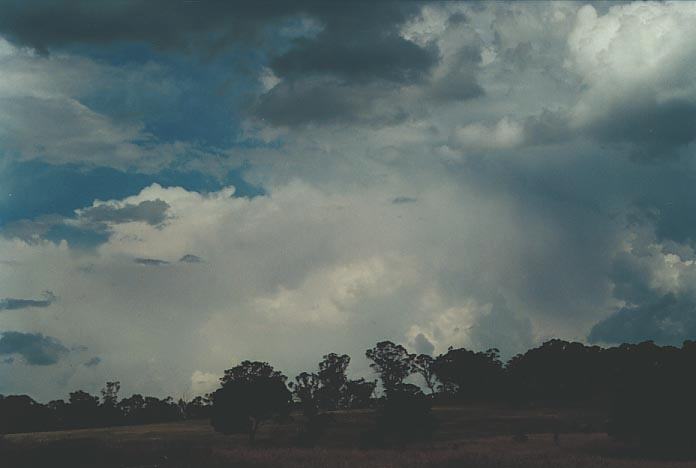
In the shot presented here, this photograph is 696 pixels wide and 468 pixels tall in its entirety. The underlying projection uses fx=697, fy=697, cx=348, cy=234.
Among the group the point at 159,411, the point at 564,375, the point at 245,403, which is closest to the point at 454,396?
the point at 564,375

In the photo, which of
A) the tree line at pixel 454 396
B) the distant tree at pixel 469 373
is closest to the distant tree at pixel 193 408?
the tree line at pixel 454 396

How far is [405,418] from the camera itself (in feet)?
229

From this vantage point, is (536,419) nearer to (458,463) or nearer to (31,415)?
(458,463)

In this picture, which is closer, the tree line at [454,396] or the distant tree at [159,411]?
the tree line at [454,396]

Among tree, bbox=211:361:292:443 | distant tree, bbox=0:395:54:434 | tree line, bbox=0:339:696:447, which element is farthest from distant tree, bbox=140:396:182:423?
tree, bbox=211:361:292:443

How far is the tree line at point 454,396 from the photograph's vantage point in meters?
59.8

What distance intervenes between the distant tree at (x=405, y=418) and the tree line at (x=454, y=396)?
0.10 metres

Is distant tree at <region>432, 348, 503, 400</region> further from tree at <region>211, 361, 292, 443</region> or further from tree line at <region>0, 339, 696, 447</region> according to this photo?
tree at <region>211, 361, 292, 443</region>

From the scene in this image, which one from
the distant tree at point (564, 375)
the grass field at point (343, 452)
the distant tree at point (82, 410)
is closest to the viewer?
the grass field at point (343, 452)

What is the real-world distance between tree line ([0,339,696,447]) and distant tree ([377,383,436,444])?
0.10 meters

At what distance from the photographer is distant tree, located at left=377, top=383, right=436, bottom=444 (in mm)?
69812

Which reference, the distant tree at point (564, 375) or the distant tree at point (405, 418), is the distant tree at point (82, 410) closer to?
→ the distant tree at point (564, 375)

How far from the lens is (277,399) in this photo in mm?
82562

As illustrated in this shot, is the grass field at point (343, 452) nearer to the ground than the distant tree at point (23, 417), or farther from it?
nearer to the ground
